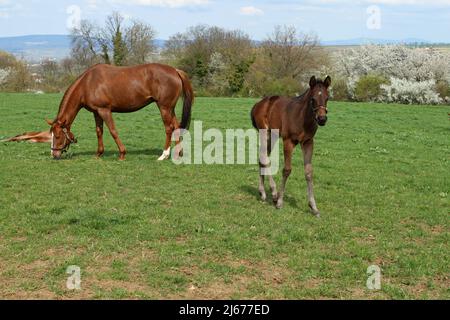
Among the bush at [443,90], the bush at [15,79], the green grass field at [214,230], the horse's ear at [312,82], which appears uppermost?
the bush at [15,79]

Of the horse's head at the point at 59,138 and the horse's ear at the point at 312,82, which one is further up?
the horse's ear at the point at 312,82

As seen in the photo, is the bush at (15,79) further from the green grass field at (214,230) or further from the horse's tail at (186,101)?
the horse's tail at (186,101)

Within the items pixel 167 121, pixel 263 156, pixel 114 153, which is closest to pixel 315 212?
pixel 263 156

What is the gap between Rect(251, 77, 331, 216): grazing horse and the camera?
25.4ft

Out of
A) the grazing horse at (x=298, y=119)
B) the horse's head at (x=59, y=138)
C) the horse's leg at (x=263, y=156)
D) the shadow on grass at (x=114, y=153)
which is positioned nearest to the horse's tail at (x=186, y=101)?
the shadow on grass at (x=114, y=153)

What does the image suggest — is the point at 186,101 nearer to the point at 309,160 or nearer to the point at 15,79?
the point at 309,160

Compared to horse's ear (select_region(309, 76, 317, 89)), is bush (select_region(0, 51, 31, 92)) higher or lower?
higher

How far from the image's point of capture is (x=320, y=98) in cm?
765

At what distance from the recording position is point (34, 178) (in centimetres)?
1117

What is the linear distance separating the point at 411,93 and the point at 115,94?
3570 cm

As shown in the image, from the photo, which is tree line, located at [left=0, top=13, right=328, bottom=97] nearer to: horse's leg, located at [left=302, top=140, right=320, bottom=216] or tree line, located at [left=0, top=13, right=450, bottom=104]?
tree line, located at [left=0, top=13, right=450, bottom=104]

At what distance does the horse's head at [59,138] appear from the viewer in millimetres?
12938

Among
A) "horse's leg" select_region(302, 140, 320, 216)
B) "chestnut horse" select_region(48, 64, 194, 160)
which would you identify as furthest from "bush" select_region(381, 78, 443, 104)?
"horse's leg" select_region(302, 140, 320, 216)
